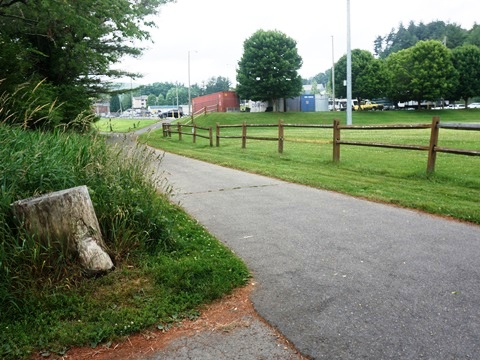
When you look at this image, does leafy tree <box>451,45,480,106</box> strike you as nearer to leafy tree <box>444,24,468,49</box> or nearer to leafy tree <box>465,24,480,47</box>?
leafy tree <box>465,24,480,47</box>

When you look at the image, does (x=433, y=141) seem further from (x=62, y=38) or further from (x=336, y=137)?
(x=62, y=38)

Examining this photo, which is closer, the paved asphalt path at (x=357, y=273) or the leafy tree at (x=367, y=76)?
the paved asphalt path at (x=357, y=273)

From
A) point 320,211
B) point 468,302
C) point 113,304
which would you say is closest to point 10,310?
point 113,304

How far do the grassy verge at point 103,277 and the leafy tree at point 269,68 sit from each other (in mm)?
45056

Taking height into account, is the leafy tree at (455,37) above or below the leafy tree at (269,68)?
above

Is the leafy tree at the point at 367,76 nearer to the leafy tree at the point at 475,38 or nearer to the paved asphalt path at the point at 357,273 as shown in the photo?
the leafy tree at the point at 475,38

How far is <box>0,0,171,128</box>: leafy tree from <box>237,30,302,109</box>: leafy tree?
2615 centimetres

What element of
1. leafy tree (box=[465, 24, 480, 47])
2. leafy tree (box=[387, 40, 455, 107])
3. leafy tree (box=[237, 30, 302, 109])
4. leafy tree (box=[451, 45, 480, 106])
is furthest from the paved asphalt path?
leafy tree (box=[465, 24, 480, 47])

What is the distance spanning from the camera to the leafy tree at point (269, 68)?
48750 millimetres

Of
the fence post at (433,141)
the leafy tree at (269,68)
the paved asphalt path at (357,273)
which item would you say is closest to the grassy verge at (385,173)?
the fence post at (433,141)

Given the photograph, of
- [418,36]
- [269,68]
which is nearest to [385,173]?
[269,68]

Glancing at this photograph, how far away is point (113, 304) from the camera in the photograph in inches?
129

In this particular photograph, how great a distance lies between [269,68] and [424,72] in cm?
1953

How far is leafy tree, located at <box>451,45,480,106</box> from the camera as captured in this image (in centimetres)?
5322
